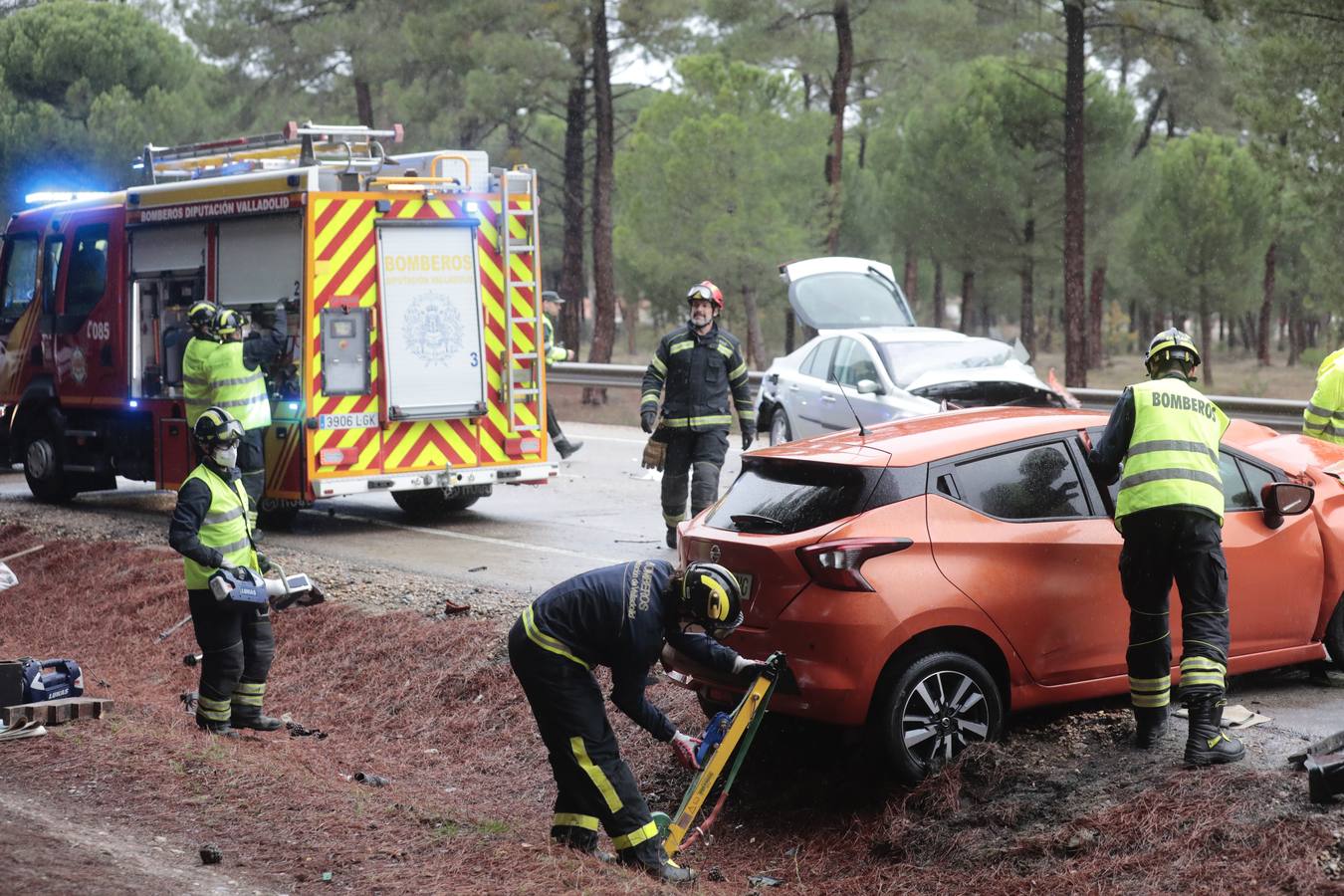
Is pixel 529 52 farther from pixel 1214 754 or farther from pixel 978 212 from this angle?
pixel 1214 754

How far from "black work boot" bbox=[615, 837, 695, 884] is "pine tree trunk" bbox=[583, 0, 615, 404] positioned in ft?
71.9

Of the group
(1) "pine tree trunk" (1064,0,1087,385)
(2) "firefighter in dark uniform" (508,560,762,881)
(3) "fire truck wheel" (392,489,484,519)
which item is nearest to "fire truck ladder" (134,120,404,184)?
(3) "fire truck wheel" (392,489,484,519)

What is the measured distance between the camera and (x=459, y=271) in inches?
490

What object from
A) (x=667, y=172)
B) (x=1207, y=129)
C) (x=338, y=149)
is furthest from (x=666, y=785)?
(x=1207, y=129)

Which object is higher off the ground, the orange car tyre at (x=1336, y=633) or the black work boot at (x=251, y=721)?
the orange car tyre at (x=1336, y=633)

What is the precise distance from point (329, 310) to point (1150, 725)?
7.48 m

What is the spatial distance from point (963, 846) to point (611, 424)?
60.3 ft

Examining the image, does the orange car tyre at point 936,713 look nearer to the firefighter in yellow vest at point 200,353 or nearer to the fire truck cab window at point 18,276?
the firefighter in yellow vest at point 200,353

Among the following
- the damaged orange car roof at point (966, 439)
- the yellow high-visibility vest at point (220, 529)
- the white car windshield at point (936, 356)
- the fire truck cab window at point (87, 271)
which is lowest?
the yellow high-visibility vest at point (220, 529)

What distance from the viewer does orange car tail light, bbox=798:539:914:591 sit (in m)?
5.91

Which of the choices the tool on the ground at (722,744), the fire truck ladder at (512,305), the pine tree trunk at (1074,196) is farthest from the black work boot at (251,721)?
the pine tree trunk at (1074,196)

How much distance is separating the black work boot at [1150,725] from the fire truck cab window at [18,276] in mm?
11449

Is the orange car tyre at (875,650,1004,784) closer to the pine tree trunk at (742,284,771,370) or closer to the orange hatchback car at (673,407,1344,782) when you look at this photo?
the orange hatchback car at (673,407,1344,782)

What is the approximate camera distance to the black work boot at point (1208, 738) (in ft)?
19.5
